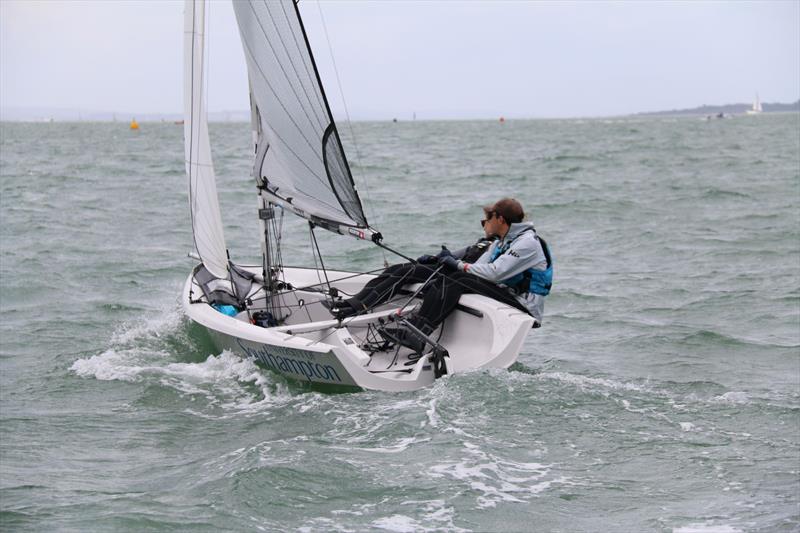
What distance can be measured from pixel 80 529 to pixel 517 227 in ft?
12.0

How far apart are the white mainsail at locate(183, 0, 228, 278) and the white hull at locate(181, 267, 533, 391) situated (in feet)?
1.67

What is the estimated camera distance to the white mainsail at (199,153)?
789cm

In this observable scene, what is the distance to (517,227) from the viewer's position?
273 inches

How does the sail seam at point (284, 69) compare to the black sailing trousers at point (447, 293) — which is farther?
the sail seam at point (284, 69)

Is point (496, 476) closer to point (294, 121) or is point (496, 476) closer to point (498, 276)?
point (498, 276)

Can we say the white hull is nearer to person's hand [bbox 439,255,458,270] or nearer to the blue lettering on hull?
the blue lettering on hull

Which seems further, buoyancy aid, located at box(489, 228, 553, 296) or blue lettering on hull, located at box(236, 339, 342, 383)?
buoyancy aid, located at box(489, 228, 553, 296)

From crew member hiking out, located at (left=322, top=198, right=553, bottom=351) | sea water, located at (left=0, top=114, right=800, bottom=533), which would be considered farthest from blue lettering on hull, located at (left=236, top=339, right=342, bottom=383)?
crew member hiking out, located at (left=322, top=198, right=553, bottom=351)

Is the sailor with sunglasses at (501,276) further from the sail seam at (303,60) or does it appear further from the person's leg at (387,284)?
the sail seam at (303,60)

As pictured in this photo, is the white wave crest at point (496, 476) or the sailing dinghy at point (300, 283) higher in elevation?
the sailing dinghy at point (300, 283)

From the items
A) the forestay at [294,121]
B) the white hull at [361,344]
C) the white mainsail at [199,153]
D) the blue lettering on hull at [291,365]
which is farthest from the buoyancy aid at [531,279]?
the white mainsail at [199,153]

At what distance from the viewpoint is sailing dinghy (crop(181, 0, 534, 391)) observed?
6609mm

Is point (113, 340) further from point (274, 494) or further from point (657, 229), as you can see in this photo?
point (657, 229)

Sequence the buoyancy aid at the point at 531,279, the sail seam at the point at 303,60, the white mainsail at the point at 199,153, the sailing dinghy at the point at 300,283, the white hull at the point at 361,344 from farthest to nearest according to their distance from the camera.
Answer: the white mainsail at the point at 199,153 → the sail seam at the point at 303,60 → the buoyancy aid at the point at 531,279 → the sailing dinghy at the point at 300,283 → the white hull at the point at 361,344
